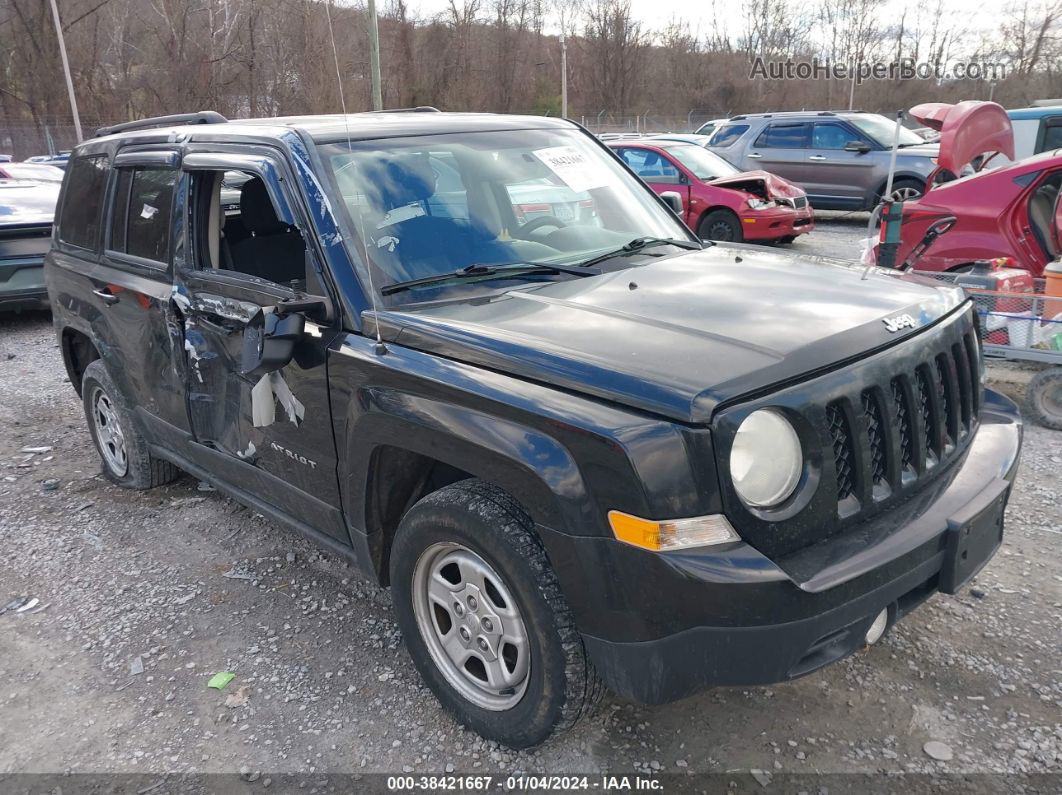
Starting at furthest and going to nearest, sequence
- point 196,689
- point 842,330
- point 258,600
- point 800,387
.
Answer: point 258,600
point 196,689
point 842,330
point 800,387

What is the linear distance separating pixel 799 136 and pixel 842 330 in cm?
1332

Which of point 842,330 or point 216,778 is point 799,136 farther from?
point 216,778

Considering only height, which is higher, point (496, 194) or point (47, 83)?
point (47, 83)

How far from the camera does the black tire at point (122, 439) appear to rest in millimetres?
4633

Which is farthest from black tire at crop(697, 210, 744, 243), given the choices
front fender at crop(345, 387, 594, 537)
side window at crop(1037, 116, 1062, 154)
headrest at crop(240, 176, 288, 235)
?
front fender at crop(345, 387, 594, 537)

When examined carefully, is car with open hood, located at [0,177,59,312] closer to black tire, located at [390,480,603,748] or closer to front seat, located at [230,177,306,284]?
front seat, located at [230,177,306,284]

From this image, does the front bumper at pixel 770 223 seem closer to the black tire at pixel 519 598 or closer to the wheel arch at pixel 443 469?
the wheel arch at pixel 443 469

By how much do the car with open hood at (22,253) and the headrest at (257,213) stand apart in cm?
535

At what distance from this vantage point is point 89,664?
339 centimetres

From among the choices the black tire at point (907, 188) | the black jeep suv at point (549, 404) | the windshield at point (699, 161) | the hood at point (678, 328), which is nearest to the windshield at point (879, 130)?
the black tire at point (907, 188)

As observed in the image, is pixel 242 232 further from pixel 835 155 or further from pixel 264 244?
pixel 835 155

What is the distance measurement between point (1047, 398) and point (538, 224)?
381 cm

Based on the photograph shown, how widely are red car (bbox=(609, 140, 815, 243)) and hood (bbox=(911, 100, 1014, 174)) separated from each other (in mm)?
4032

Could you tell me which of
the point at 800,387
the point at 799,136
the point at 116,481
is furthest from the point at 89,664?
the point at 799,136
